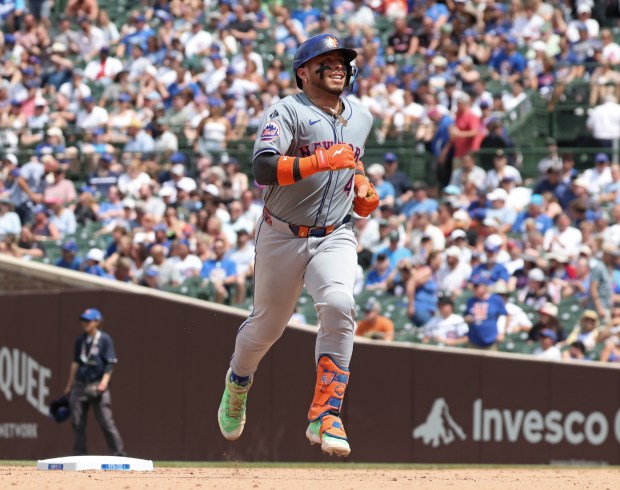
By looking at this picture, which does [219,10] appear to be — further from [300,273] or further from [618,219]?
[300,273]

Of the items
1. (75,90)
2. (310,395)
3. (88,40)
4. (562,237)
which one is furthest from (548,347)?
(88,40)

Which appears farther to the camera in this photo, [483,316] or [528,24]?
[528,24]

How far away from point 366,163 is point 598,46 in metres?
3.39

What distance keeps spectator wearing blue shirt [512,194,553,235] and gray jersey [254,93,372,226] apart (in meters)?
7.38

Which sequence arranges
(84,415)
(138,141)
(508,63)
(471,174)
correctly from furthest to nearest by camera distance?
(508,63) → (138,141) → (471,174) → (84,415)

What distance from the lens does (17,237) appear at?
53.6ft

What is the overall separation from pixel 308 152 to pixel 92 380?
7.09 m

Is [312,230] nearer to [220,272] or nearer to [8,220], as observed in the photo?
[220,272]

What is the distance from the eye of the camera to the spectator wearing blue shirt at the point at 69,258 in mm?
15539

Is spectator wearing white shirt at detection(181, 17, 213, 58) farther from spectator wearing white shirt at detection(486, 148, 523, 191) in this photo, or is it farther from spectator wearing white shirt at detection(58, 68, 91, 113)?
spectator wearing white shirt at detection(486, 148, 523, 191)

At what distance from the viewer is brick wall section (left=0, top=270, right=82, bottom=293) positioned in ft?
49.6

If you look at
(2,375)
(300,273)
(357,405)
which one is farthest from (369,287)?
(300,273)

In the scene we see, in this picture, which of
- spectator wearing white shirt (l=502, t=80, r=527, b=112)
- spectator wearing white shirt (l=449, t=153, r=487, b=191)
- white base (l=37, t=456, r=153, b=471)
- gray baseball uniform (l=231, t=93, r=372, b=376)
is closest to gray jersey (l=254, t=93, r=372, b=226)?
gray baseball uniform (l=231, t=93, r=372, b=376)

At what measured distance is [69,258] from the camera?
51.1ft
